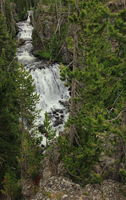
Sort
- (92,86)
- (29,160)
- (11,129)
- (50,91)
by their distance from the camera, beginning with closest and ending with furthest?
(92,86) → (29,160) → (11,129) → (50,91)

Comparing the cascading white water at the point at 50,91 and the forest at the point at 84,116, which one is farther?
the cascading white water at the point at 50,91

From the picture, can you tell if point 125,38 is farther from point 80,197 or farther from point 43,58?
point 43,58

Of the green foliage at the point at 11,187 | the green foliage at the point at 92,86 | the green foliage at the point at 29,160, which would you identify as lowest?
the green foliage at the point at 11,187

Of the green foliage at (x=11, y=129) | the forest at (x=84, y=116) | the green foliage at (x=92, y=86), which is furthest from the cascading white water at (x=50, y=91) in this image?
the green foliage at (x=92, y=86)

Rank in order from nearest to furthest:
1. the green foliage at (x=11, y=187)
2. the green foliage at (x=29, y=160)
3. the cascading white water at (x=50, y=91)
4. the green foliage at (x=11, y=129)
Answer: the green foliage at (x=11, y=187), the green foliage at (x=29, y=160), the green foliage at (x=11, y=129), the cascading white water at (x=50, y=91)

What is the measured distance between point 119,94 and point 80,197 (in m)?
5.49

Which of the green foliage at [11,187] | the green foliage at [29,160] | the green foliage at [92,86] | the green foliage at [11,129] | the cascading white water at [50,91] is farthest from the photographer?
the cascading white water at [50,91]

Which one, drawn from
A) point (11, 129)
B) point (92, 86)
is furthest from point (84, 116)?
point (11, 129)

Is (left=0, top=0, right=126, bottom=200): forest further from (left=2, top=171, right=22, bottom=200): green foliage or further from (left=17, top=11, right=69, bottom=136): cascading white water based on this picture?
(left=17, top=11, right=69, bottom=136): cascading white water

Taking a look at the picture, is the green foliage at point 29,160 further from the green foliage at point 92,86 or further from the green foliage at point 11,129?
the green foliage at point 92,86

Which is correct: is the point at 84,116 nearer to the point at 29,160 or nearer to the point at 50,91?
the point at 29,160

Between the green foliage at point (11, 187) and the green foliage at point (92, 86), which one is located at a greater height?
the green foliage at point (92, 86)

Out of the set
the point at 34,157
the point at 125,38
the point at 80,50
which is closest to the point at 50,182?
the point at 34,157

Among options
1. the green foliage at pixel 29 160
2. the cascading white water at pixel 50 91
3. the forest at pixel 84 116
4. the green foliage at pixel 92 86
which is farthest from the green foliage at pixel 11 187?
the cascading white water at pixel 50 91
